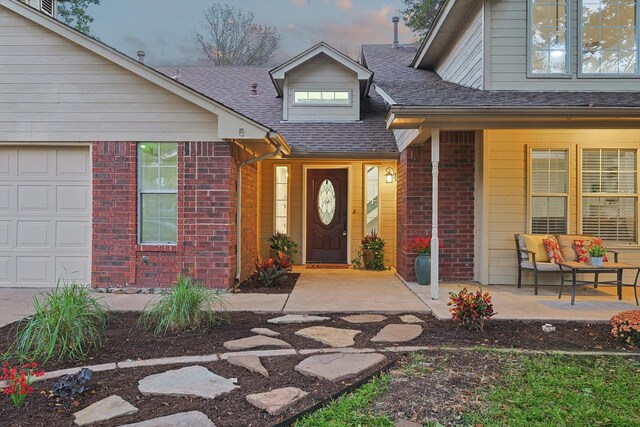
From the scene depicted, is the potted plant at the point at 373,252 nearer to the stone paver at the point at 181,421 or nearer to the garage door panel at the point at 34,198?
the garage door panel at the point at 34,198

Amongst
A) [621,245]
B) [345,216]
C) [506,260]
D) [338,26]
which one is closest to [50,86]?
[345,216]

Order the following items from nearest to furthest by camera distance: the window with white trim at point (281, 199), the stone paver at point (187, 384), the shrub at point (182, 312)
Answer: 1. the stone paver at point (187, 384)
2. the shrub at point (182, 312)
3. the window with white trim at point (281, 199)

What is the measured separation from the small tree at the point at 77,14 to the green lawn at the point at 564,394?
21.9 metres

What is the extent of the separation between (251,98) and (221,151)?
4821mm

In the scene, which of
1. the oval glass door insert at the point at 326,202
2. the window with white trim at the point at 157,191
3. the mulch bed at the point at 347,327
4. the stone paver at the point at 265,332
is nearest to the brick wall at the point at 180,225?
the window with white trim at the point at 157,191

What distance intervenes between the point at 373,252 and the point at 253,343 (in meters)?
5.96

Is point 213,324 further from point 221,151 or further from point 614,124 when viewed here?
point 614,124

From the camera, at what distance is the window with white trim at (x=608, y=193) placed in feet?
25.4

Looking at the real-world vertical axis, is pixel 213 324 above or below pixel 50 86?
below

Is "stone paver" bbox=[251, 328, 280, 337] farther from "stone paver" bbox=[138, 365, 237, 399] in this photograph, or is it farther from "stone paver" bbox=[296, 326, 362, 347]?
"stone paver" bbox=[138, 365, 237, 399]

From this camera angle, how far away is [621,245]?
7680 mm

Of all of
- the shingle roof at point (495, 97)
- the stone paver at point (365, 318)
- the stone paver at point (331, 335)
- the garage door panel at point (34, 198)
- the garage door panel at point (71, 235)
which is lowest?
the stone paver at point (331, 335)

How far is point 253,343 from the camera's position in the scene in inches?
169

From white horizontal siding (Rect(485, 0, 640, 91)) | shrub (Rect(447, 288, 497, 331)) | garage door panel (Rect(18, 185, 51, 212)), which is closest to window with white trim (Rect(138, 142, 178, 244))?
garage door panel (Rect(18, 185, 51, 212))
